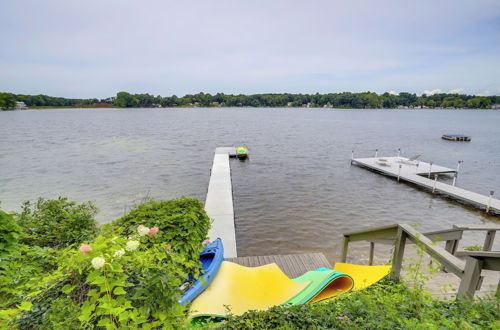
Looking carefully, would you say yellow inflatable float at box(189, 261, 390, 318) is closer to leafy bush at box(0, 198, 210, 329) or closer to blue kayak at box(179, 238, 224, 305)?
blue kayak at box(179, 238, 224, 305)

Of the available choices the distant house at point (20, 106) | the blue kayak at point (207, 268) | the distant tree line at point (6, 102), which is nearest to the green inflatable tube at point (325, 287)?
the blue kayak at point (207, 268)

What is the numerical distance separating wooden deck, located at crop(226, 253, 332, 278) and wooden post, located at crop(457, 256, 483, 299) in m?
4.64

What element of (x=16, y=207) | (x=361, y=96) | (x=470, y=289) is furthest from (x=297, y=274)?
(x=361, y=96)

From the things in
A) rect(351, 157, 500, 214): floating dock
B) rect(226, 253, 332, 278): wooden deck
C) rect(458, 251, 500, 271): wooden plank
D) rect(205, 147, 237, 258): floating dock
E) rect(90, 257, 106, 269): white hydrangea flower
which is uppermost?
rect(90, 257, 106, 269): white hydrangea flower

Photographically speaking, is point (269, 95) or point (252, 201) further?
point (269, 95)

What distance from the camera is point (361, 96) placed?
16575 centimetres

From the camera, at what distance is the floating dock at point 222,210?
335 inches

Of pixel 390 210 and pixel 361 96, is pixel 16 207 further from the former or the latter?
pixel 361 96

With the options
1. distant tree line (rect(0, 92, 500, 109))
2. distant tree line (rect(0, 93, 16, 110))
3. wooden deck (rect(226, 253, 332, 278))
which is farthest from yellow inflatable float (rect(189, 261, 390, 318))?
distant tree line (rect(0, 92, 500, 109))

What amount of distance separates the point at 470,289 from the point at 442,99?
22801 cm

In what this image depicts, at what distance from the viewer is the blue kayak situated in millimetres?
3964

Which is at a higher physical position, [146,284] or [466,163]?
[146,284]

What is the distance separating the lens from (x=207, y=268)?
4.69 metres

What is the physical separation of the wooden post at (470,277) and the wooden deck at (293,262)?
464 cm
